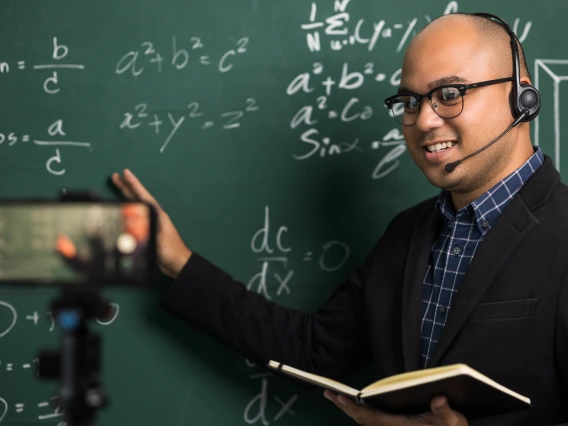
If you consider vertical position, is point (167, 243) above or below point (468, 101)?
below

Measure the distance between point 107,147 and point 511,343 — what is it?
1.03 metres

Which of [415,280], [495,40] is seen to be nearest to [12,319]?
[415,280]

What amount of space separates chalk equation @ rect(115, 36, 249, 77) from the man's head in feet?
1.56

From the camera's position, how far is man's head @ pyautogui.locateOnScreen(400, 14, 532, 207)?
4.38ft

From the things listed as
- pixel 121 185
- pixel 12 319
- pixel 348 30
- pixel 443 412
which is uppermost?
pixel 348 30

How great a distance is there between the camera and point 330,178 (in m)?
1.71

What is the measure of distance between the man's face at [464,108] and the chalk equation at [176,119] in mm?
471

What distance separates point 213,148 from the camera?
5.47 ft

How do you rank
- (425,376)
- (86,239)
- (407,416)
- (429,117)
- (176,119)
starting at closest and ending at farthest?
(86,239), (425,376), (407,416), (429,117), (176,119)

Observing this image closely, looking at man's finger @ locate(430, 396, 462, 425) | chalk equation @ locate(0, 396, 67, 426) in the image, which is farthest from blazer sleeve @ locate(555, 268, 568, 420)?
chalk equation @ locate(0, 396, 67, 426)

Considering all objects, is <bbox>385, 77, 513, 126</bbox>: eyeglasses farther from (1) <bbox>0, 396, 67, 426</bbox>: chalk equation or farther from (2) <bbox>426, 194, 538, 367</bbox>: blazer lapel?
(1) <bbox>0, 396, 67, 426</bbox>: chalk equation

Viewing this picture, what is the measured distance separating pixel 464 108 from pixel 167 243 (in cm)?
73

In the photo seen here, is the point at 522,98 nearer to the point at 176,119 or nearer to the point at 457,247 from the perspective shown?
the point at 457,247

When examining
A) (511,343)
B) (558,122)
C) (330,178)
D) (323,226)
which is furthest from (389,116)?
(511,343)
